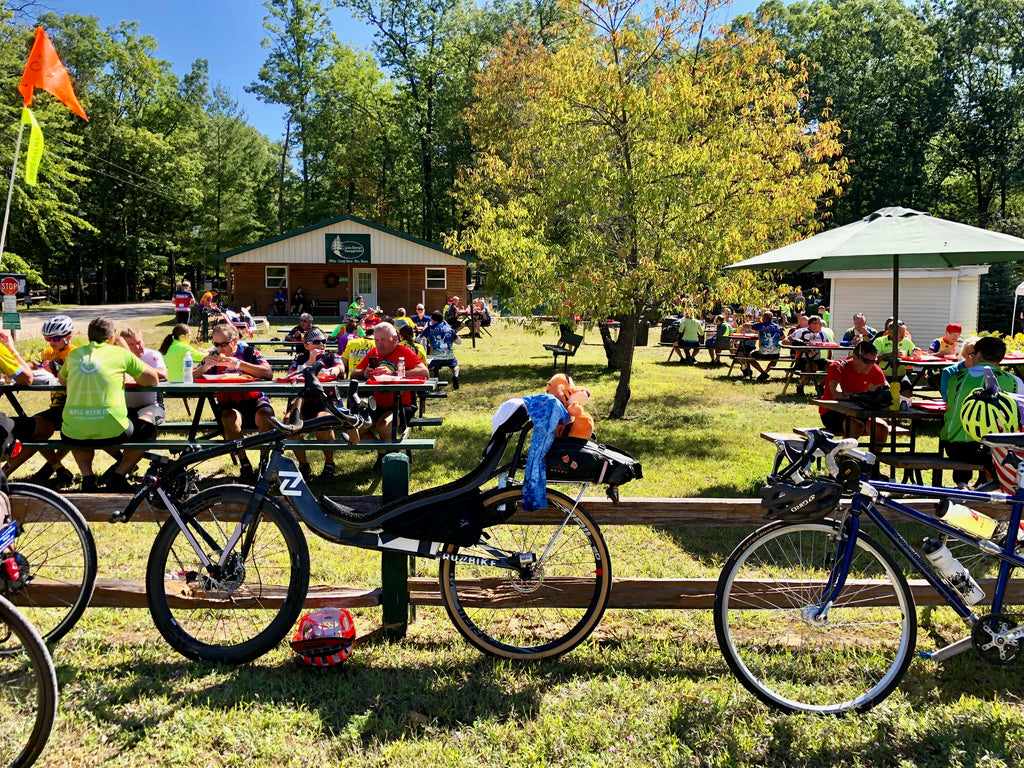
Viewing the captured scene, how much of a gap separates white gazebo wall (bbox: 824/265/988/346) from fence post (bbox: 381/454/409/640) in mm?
19946

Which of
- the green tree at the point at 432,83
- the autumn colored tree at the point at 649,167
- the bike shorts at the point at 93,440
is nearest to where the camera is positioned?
the bike shorts at the point at 93,440

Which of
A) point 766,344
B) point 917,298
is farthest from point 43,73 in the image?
point 917,298

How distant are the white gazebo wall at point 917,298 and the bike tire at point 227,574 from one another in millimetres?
20396

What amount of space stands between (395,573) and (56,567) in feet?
5.32

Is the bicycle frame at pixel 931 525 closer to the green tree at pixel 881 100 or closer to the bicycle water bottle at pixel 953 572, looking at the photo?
the bicycle water bottle at pixel 953 572

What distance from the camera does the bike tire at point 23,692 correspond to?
8.30 feet

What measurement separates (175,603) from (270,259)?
30.9m

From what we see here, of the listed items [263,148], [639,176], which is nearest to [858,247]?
[639,176]

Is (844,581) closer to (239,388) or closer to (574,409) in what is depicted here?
(574,409)

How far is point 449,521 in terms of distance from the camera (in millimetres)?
3482

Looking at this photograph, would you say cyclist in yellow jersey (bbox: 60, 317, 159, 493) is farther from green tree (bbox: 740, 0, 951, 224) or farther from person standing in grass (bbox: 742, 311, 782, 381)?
green tree (bbox: 740, 0, 951, 224)

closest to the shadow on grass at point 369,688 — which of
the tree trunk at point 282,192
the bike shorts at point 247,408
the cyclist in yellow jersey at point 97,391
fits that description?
the cyclist in yellow jersey at point 97,391

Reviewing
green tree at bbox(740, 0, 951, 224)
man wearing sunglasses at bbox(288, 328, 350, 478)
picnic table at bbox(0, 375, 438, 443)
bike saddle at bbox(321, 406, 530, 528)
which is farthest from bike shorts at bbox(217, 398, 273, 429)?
green tree at bbox(740, 0, 951, 224)

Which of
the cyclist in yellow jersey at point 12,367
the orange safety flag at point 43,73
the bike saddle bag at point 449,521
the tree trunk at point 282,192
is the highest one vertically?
the tree trunk at point 282,192
